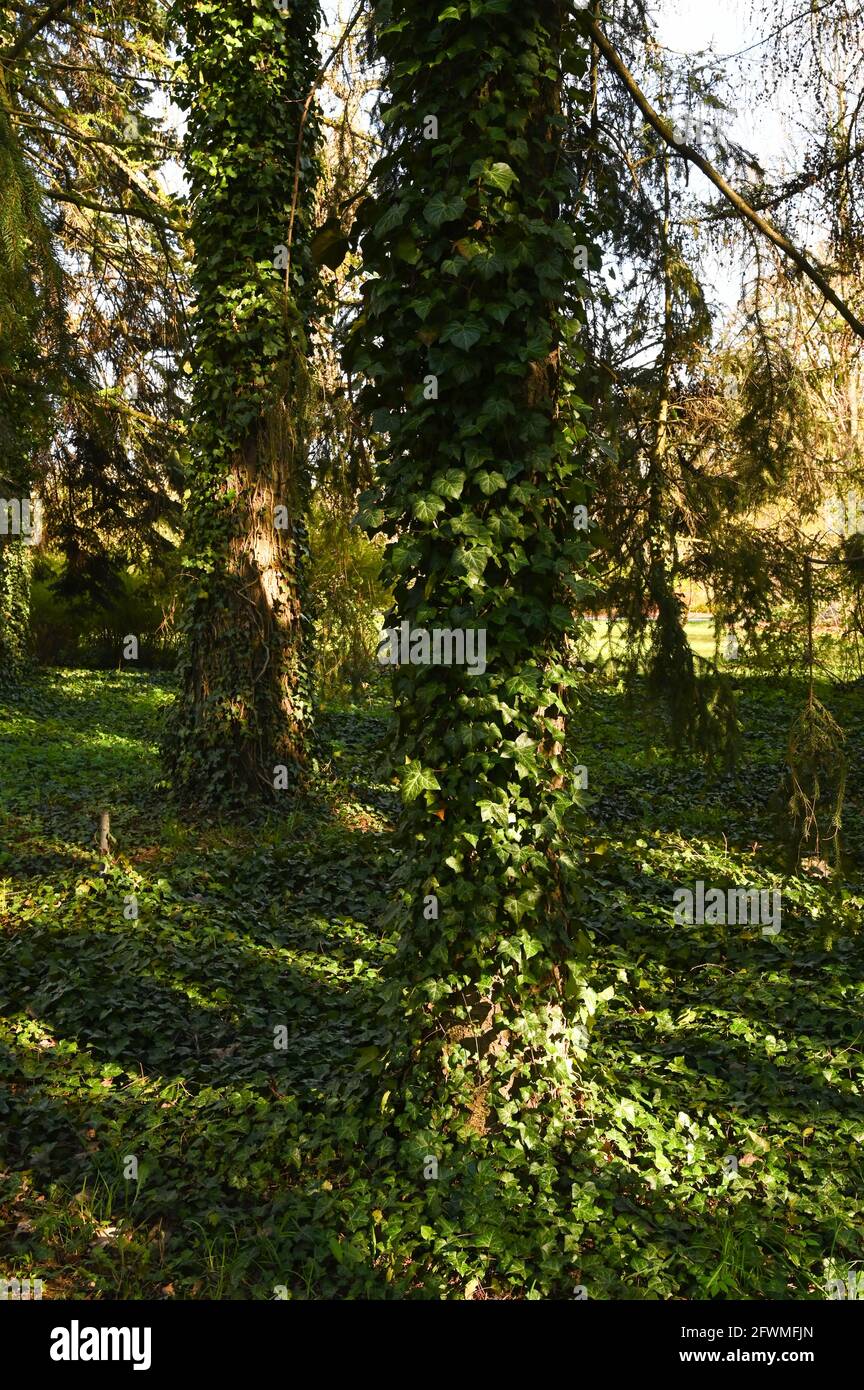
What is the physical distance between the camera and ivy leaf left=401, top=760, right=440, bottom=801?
12.3 ft

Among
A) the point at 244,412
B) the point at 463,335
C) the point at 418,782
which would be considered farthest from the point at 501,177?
the point at 244,412

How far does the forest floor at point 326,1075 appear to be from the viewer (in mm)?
3289

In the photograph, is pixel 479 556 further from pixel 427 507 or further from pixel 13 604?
pixel 13 604

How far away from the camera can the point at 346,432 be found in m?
7.92

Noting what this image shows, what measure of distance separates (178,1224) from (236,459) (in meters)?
5.87

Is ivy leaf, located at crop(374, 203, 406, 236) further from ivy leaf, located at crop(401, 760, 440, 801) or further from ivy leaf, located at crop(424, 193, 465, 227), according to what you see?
ivy leaf, located at crop(401, 760, 440, 801)

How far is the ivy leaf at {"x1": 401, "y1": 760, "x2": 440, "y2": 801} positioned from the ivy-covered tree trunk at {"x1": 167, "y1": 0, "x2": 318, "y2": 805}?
4434 millimetres

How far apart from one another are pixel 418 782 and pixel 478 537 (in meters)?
0.91

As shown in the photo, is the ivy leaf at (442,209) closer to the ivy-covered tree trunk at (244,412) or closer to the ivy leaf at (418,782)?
the ivy leaf at (418,782)

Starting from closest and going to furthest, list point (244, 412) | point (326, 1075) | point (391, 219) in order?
point (391, 219)
point (326, 1075)
point (244, 412)

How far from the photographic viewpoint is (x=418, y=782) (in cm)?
375

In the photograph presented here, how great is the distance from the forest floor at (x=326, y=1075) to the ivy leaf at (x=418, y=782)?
23 cm

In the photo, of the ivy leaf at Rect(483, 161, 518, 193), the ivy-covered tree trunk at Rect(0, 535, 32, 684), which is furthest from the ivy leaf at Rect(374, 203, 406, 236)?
the ivy-covered tree trunk at Rect(0, 535, 32, 684)

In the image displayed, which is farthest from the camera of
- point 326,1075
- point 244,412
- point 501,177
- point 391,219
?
point 244,412
